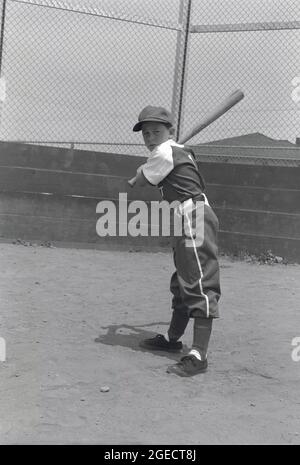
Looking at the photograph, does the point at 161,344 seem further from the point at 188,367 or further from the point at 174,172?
the point at 174,172

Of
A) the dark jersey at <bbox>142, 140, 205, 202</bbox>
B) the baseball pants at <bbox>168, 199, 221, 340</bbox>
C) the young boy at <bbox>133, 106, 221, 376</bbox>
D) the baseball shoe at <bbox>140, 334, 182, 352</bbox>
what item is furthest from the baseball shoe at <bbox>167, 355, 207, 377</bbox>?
the dark jersey at <bbox>142, 140, 205, 202</bbox>

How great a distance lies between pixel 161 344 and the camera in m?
4.26

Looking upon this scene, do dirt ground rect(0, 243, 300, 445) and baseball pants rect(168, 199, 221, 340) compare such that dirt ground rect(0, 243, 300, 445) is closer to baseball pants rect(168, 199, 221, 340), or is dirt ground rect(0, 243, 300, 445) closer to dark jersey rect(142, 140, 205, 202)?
baseball pants rect(168, 199, 221, 340)

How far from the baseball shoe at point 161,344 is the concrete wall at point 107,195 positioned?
4.22 metres

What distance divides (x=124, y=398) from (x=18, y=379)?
1.90 ft

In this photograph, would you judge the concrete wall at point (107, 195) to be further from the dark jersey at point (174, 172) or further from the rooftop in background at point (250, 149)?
the dark jersey at point (174, 172)

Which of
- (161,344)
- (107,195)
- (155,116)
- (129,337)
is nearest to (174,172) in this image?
(155,116)

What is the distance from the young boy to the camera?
383cm

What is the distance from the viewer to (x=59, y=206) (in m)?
8.32

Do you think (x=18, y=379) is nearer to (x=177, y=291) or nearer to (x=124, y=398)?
(x=124, y=398)

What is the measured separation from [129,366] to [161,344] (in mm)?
456

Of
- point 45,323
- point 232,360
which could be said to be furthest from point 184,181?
point 45,323

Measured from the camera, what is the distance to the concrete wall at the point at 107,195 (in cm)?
815

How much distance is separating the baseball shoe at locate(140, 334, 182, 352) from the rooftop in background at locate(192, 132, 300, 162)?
174 inches
